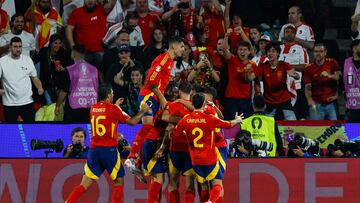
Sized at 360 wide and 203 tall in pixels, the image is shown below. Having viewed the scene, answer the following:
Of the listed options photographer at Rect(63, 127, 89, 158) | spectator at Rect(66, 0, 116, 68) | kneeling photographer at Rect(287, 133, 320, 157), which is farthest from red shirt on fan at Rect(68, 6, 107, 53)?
kneeling photographer at Rect(287, 133, 320, 157)

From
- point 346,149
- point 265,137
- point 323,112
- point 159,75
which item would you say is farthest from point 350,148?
point 159,75

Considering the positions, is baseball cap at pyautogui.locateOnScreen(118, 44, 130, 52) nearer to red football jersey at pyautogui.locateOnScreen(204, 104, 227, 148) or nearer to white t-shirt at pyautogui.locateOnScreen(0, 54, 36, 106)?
white t-shirt at pyautogui.locateOnScreen(0, 54, 36, 106)

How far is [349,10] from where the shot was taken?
85.2ft

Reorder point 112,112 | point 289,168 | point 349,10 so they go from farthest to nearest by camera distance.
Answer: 1. point 349,10
2. point 289,168
3. point 112,112

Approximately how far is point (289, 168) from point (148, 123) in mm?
2638

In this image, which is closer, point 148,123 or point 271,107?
point 148,123

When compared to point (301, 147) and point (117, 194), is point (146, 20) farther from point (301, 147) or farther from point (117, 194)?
point (117, 194)

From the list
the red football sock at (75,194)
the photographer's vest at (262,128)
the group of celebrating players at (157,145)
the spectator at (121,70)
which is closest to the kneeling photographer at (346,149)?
the photographer's vest at (262,128)

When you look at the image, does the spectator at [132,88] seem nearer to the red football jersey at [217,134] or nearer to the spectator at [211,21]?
the spectator at [211,21]

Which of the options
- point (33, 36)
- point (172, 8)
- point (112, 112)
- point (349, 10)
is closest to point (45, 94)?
point (33, 36)

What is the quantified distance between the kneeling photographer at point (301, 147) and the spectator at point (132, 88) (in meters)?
2.98

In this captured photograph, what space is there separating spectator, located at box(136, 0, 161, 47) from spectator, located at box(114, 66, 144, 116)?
1.62 m

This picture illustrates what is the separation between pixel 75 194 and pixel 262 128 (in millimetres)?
3519

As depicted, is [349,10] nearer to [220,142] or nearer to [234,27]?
[234,27]
